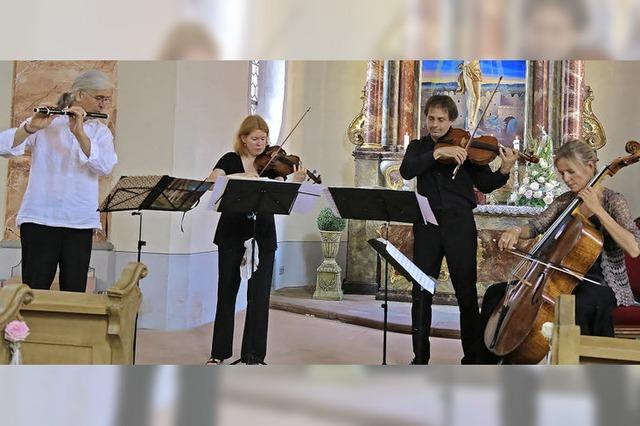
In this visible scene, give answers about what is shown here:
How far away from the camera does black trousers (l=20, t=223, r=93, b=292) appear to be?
2.79 m

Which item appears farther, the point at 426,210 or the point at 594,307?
the point at 426,210

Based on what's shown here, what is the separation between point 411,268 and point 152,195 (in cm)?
115

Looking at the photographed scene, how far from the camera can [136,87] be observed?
275cm

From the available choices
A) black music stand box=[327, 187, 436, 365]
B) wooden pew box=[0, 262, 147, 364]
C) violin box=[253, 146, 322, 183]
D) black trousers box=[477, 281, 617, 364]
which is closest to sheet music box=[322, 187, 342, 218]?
black music stand box=[327, 187, 436, 365]

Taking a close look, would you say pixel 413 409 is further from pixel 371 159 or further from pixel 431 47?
pixel 431 47

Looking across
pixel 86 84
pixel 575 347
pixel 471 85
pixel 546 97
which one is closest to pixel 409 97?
pixel 471 85

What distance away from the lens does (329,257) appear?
9.26ft

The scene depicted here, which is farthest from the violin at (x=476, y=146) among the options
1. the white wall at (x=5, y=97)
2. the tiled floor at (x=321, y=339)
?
the white wall at (x=5, y=97)

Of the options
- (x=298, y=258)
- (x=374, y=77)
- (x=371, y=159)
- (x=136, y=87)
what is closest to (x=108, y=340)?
(x=298, y=258)

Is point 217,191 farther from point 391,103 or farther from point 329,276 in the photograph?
point 391,103

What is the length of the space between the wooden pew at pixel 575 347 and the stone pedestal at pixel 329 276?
948 millimetres

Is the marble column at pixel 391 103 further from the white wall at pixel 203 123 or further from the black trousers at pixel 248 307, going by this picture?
the black trousers at pixel 248 307

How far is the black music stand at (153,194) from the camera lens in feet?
8.98

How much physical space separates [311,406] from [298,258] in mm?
663
